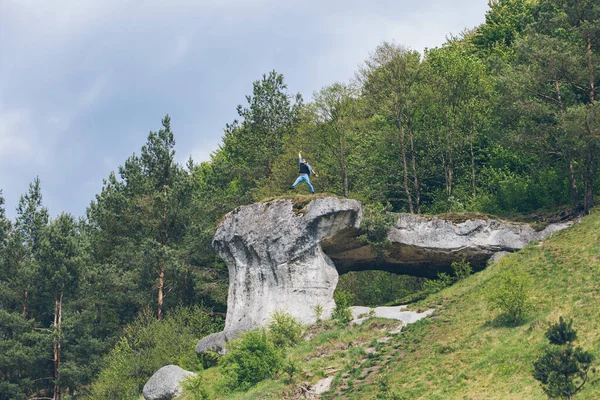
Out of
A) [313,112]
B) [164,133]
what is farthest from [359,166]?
[164,133]

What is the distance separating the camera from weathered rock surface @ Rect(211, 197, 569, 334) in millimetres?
36531

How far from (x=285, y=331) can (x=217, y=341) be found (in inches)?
163

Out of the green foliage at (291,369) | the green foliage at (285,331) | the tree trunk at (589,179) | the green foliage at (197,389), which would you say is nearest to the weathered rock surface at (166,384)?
the green foliage at (197,389)

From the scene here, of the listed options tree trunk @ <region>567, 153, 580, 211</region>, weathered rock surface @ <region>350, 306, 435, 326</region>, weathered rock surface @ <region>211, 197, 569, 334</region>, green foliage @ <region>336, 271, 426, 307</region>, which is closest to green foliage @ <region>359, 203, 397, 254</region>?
weathered rock surface @ <region>211, 197, 569, 334</region>

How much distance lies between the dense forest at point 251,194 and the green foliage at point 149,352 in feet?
0.49

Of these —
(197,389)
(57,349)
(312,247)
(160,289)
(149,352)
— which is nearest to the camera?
(197,389)

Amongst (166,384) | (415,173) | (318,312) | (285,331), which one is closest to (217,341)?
(166,384)

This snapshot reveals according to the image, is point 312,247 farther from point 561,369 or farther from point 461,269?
point 561,369

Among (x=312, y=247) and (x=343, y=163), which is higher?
(x=343, y=163)

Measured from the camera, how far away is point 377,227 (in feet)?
120

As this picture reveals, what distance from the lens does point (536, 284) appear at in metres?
31.2

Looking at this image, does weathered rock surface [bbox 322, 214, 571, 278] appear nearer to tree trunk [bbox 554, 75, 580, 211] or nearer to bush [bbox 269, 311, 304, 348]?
tree trunk [bbox 554, 75, 580, 211]

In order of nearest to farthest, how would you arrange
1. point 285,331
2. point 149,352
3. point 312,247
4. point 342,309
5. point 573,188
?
point 285,331
point 342,309
point 312,247
point 573,188
point 149,352

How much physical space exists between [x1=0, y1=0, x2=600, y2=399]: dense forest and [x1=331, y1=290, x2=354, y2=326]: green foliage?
271 inches
